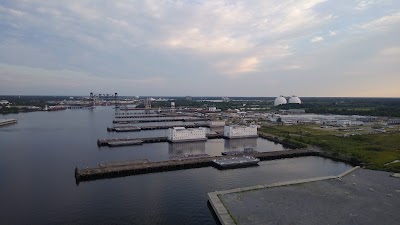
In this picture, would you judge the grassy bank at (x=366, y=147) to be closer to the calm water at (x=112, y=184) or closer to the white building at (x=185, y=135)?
the calm water at (x=112, y=184)

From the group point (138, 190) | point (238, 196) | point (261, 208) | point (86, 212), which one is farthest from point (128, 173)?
point (261, 208)

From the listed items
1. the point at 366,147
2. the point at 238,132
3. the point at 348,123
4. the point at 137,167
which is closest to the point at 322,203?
the point at 137,167

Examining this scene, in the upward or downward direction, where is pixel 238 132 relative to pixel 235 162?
upward

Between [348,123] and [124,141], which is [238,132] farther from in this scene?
[348,123]

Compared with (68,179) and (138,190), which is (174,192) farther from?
(68,179)

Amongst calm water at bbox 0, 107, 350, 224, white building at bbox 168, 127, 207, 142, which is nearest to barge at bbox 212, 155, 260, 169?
calm water at bbox 0, 107, 350, 224

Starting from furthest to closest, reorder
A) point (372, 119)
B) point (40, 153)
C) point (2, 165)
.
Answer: point (372, 119) → point (40, 153) → point (2, 165)
